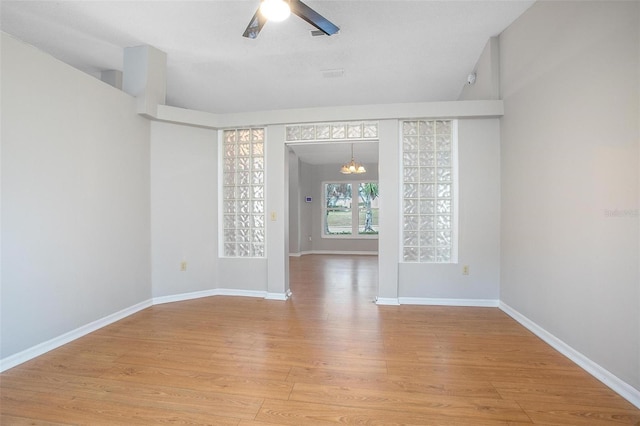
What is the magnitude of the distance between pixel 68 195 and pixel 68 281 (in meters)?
0.78

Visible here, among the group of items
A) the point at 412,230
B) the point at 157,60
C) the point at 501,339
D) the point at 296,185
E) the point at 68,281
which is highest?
the point at 157,60

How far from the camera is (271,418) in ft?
4.92

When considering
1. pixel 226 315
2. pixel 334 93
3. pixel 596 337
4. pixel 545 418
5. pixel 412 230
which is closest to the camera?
pixel 545 418

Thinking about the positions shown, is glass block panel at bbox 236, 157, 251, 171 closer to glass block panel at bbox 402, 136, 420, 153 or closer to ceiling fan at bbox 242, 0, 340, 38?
ceiling fan at bbox 242, 0, 340, 38

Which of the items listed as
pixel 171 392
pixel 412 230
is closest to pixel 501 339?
pixel 412 230

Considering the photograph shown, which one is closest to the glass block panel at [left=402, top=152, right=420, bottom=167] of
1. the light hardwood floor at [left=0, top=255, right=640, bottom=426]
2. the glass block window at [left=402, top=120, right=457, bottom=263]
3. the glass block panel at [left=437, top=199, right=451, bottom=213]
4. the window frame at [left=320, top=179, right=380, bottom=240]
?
the glass block window at [left=402, top=120, right=457, bottom=263]

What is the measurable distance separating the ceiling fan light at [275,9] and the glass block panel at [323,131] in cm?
157

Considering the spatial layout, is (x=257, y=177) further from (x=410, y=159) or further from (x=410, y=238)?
(x=410, y=238)

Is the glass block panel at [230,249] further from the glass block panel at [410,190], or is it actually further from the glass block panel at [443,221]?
the glass block panel at [443,221]

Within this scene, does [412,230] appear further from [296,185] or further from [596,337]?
[296,185]

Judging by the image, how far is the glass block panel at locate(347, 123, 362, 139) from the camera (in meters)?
3.46

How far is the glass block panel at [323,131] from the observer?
3531mm

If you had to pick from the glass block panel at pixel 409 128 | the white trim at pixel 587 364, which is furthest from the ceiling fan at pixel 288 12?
the white trim at pixel 587 364

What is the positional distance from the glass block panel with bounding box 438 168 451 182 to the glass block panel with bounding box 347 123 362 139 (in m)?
1.14
